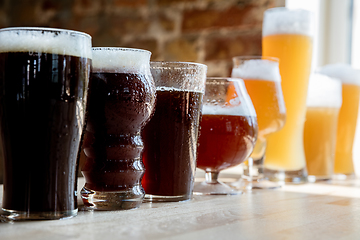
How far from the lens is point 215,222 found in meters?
0.59

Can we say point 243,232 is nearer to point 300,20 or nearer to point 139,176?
point 139,176

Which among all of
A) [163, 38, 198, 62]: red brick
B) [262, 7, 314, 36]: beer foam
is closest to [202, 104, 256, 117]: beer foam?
[262, 7, 314, 36]: beer foam

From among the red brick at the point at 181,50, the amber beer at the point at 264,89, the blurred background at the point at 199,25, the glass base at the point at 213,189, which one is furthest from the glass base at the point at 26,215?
the red brick at the point at 181,50

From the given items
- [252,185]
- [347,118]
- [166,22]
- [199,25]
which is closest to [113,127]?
[252,185]

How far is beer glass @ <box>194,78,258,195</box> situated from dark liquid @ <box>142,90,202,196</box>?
16 centimetres

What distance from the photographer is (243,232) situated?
536mm

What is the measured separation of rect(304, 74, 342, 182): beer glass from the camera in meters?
1.27

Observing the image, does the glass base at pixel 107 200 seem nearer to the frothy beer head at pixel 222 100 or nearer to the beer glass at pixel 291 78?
the frothy beer head at pixel 222 100

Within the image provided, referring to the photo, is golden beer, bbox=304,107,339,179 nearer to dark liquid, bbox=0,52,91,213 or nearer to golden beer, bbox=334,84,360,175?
golden beer, bbox=334,84,360,175

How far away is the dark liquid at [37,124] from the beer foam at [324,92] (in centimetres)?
87

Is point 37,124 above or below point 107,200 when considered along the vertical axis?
above

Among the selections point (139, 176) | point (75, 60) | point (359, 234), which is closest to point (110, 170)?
point (139, 176)

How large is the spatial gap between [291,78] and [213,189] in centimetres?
47

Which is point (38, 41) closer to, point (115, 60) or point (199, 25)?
point (115, 60)
